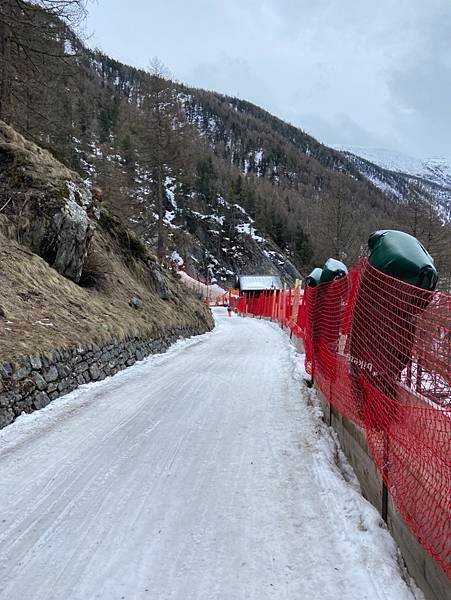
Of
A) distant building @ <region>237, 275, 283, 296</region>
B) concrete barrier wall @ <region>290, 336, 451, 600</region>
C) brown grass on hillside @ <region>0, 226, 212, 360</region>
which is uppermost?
brown grass on hillside @ <region>0, 226, 212, 360</region>

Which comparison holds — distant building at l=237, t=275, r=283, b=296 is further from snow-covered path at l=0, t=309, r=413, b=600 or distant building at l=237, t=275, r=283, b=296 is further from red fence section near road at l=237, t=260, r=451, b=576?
red fence section near road at l=237, t=260, r=451, b=576

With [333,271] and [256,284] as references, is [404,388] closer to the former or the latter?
[333,271]

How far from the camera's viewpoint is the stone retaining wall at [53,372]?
5453 millimetres

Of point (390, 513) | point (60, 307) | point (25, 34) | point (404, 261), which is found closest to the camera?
point (390, 513)

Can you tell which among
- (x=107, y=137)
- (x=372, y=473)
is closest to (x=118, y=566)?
(x=372, y=473)

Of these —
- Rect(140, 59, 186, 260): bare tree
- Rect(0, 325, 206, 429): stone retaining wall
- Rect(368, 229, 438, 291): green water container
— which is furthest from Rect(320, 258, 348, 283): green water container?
Rect(140, 59, 186, 260): bare tree

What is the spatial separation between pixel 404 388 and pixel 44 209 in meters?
8.73

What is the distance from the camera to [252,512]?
3.57 m

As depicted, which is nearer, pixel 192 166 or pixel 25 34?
pixel 25 34

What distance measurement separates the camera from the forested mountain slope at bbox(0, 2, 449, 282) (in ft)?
57.5

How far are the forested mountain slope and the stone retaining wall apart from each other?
29.7ft

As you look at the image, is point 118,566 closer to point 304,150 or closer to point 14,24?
point 14,24

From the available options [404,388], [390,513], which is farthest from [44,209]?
[390,513]

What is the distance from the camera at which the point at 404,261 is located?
3.53 metres
